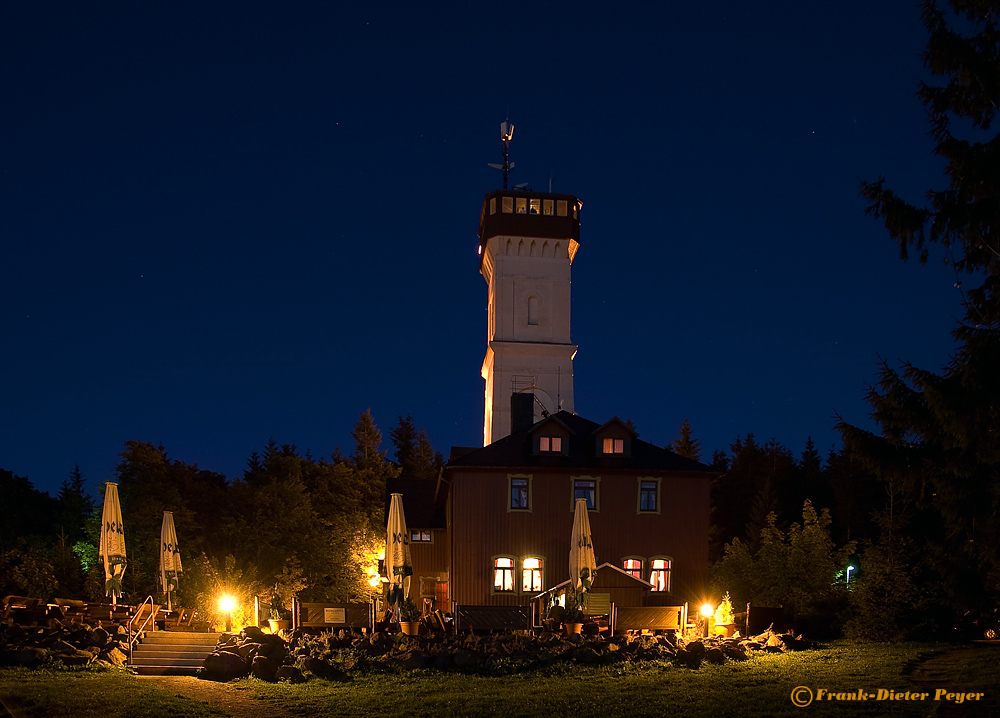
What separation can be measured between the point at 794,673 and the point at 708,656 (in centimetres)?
241

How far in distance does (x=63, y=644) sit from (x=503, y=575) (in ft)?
46.2

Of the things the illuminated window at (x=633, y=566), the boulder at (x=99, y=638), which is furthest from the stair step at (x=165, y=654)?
the illuminated window at (x=633, y=566)

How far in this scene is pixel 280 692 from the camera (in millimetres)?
18219

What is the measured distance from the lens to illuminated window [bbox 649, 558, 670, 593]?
103ft

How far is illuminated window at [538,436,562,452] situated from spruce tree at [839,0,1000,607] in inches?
680

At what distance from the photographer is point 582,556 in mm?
25219

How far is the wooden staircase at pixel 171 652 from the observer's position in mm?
21047

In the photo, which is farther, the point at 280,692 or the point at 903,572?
the point at 903,572

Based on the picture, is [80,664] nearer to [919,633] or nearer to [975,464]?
[975,464]

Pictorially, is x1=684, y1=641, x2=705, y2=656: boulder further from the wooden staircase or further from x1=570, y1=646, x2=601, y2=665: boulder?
the wooden staircase

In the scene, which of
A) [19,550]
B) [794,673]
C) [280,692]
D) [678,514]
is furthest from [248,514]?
[794,673]

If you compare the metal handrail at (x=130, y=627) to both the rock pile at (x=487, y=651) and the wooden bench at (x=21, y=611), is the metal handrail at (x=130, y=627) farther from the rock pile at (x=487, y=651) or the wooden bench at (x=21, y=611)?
the rock pile at (x=487, y=651)

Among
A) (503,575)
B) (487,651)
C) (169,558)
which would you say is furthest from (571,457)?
(169,558)

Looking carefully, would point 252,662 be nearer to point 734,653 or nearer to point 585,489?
point 734,653
